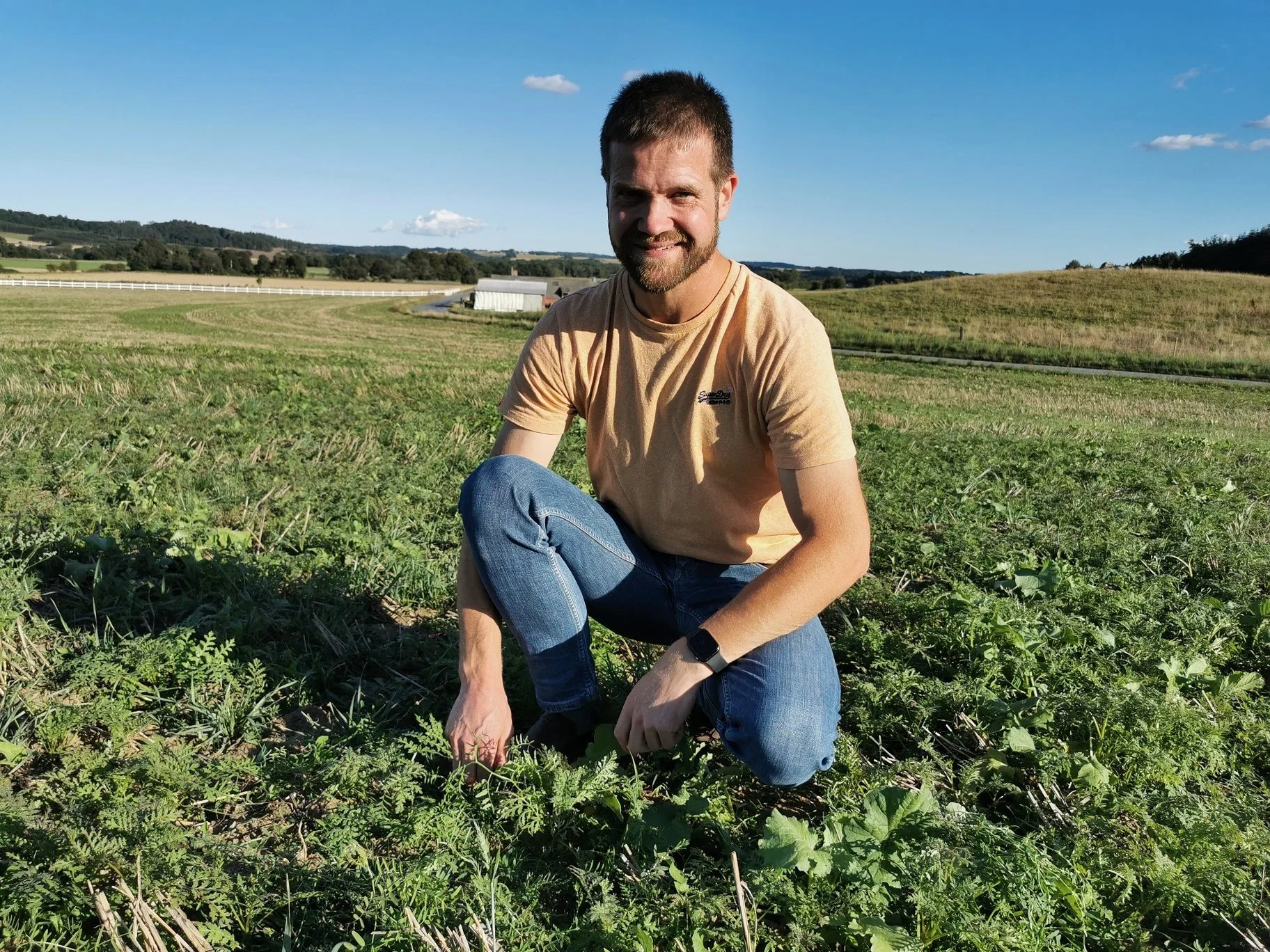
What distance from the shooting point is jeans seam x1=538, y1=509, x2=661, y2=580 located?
8.54 feet

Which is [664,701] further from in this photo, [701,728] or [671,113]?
[671,113]

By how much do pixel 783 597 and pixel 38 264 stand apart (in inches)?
4156

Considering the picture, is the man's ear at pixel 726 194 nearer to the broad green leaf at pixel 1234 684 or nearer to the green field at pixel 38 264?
the broad green leaf at pixel 1234 684

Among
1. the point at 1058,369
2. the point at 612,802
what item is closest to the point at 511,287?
the point at 1058,369

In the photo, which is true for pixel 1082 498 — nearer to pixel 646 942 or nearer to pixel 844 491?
pixel 844 491

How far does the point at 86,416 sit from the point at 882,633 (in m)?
6.52

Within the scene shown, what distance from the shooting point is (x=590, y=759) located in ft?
8.25

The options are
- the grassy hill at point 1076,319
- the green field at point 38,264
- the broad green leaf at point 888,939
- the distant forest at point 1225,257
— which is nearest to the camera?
the broad green leaf at point 888,939

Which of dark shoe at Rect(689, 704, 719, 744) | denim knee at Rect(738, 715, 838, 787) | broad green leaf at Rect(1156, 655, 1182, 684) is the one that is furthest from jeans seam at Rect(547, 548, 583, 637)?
broad green leaf at Rect(1156, 655, 1182, 684)

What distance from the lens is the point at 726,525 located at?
8.96 feet

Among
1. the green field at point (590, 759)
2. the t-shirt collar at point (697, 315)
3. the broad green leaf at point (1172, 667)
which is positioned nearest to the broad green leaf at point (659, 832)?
the green field at point (590, 759)

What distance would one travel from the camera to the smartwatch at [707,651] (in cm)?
233

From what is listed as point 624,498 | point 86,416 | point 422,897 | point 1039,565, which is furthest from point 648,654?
point 86,416

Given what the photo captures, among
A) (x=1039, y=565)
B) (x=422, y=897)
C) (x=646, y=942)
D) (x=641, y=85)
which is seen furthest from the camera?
(x=1039, y=565)
